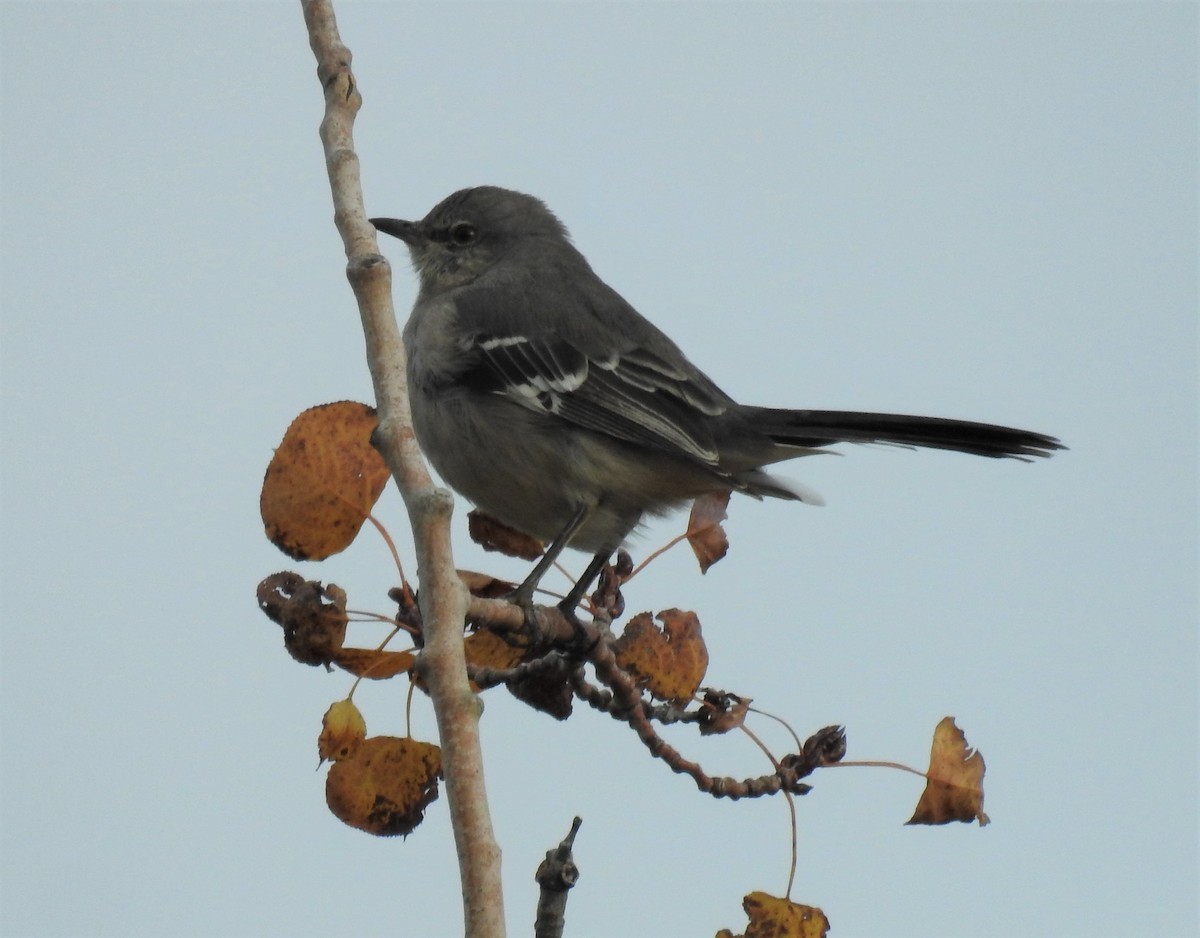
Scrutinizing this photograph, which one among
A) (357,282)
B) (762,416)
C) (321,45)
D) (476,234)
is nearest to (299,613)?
(357,282)

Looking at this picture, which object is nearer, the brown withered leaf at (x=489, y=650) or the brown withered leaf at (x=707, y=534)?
the brown withered leaf at (x=489, y=650)

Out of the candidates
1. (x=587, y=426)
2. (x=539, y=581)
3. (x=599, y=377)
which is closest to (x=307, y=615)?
(x=539, y=581)

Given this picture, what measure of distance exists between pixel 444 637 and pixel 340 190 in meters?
0.90

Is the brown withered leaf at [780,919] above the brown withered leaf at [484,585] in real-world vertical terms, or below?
below

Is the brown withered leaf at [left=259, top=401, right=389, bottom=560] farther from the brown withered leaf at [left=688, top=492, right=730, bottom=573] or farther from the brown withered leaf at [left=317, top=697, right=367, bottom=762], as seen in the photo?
the brown withered leaf at [left=688, top=492, right=730, bottom=573]

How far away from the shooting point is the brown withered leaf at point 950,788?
8.95 feet

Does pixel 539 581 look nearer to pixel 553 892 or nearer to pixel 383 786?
pixel 383 786

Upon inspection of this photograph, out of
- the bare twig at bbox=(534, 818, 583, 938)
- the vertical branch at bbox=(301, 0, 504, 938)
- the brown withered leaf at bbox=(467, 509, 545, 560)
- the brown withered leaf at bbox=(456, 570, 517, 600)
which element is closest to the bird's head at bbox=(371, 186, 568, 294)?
the brown withered leaf at bbox=(467, 509, 545, 560)

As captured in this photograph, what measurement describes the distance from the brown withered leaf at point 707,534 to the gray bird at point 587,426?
4.66 feet

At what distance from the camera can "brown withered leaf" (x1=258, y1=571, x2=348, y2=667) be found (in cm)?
255

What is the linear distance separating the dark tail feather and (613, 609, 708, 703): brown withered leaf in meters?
2.15

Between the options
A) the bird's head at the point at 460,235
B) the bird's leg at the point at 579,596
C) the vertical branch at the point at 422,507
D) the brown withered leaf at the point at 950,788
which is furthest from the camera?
the bird's head at the point at 460,235

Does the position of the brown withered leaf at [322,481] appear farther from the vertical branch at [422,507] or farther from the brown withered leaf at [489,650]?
the brown withered leaf at [489,650]

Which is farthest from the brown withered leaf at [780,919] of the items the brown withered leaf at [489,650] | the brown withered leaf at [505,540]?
the brown withered leaf at [505,540]
